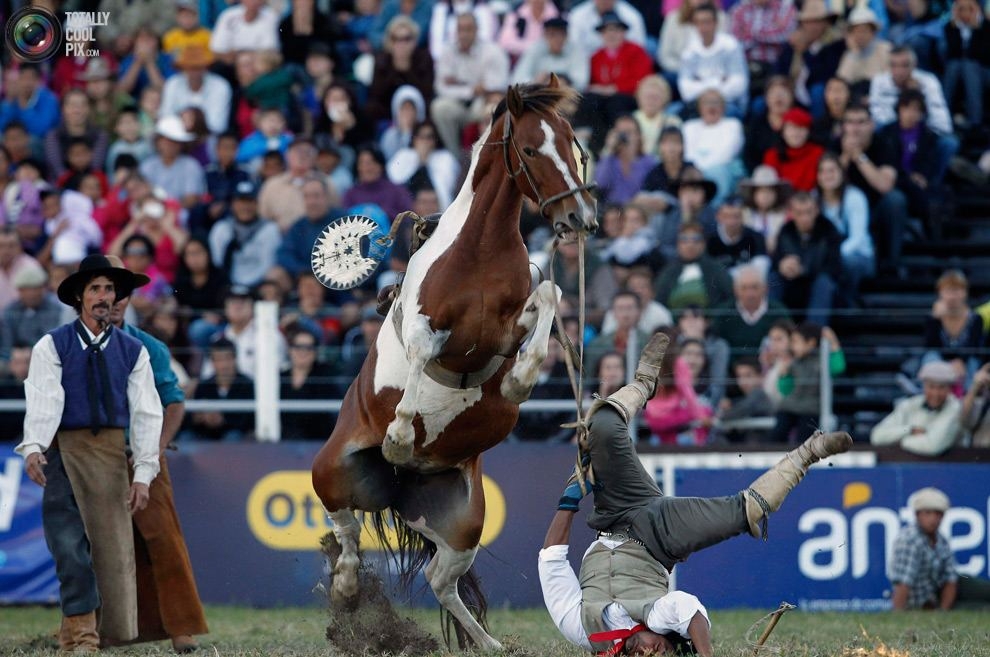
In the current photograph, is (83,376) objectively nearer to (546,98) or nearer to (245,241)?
(546,98)

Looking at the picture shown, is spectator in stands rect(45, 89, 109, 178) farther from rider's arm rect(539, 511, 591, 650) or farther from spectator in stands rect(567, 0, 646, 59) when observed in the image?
rider's arm rect(539, 511, 591, 650)

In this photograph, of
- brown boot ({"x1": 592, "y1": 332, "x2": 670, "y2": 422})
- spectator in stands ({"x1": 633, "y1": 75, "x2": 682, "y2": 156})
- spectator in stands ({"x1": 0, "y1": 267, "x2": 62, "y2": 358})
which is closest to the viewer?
brown boot ({"x1": 592, "y1": 332, "x2": 670, "y2": 422})

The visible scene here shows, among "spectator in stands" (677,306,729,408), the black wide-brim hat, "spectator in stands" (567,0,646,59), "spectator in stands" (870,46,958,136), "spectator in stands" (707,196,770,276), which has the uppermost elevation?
"spectator in stands" (567,0,646,59)

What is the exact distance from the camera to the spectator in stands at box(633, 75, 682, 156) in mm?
12906

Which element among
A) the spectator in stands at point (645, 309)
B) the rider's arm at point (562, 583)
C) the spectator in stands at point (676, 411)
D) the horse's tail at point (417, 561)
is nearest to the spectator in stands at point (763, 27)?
the spectator in stands at point (645, 309)

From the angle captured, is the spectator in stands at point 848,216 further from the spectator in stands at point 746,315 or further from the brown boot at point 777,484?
the brown boot at point 777,484

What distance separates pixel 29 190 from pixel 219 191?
1891mm

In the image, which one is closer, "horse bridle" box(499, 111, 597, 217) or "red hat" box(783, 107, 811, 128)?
"horse bridle" box(499, 111, 597, 217)

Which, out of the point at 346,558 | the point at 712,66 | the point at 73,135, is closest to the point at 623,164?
the point at 712,66

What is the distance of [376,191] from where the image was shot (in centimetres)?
1279

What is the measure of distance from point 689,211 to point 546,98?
478cm

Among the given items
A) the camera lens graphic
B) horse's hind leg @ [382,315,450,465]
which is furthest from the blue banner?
horse's hind leg @ [382,315,450,465]

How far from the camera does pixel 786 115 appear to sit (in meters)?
13.5

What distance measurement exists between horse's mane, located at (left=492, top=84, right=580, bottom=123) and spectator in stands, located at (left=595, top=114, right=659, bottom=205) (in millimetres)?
4334
